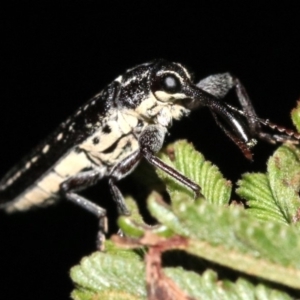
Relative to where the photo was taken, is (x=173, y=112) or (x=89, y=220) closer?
(x=173, y=112)

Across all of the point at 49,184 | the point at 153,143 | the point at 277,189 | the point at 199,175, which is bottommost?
the point at 277,189

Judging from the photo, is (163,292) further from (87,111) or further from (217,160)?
(87,111)

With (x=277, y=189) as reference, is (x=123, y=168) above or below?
above

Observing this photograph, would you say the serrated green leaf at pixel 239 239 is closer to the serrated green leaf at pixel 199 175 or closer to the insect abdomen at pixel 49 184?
the serrated green leaf at pixel 199 175

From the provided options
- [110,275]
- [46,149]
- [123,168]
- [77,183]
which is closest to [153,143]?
[123,168]

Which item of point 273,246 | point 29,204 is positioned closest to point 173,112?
point 29,204

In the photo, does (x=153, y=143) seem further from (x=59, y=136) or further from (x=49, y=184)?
(x=49, y=184)
